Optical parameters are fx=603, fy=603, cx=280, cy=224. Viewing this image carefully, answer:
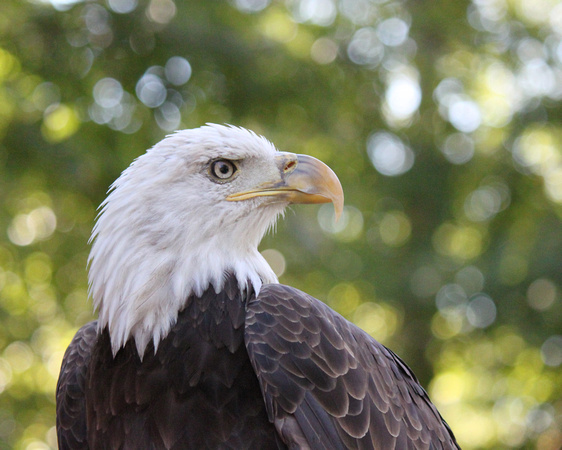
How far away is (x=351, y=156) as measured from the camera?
8.98m

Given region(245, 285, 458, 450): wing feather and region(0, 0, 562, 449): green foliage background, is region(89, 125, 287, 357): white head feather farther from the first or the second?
region(0, 0, 562, 449): green foliage background

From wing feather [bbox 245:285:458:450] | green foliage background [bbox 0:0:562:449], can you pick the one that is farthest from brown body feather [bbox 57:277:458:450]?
green foliage background [bbox 0:0:562:449]

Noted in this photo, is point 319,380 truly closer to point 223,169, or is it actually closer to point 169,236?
point 169,236

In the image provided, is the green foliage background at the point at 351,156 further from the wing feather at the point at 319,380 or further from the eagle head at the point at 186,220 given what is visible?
the wing feather at the point at 319,380

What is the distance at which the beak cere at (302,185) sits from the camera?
3088 millimetres

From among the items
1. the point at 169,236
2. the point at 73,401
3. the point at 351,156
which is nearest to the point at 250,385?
the point at 169,236

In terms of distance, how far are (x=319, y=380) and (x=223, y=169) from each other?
1.14 meters

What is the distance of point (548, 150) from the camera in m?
9.92

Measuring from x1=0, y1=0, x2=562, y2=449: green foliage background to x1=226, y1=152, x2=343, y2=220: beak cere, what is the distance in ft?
11.0

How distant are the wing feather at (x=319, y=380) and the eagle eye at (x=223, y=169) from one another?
0.60 metres

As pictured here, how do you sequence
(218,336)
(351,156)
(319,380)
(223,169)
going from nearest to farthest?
(319,380) < (218,336) < (223,169) < (351,156)

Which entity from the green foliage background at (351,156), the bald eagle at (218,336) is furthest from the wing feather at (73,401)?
the green foliage background at (351,156)

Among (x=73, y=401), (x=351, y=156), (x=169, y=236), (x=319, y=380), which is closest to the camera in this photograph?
(x=319, y=380)

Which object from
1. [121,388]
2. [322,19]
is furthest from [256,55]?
[121,388]
